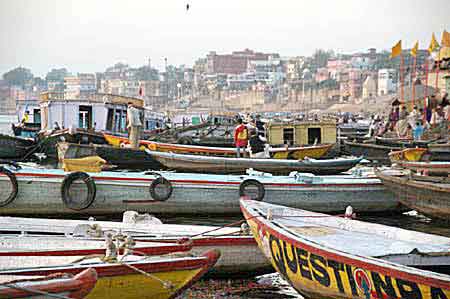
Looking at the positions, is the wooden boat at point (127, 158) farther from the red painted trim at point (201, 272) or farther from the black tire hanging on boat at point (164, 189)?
the red painted trim at point (201, 272)

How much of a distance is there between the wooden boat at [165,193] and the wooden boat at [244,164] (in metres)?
4.42

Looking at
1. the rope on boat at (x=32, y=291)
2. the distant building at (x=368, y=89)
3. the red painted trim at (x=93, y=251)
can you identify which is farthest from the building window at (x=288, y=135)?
the distant building at (x=368, y=89)

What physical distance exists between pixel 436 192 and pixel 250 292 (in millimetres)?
5347

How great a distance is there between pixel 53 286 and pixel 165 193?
26.2ft

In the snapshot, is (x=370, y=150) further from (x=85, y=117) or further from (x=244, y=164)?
(x=85, y=117)

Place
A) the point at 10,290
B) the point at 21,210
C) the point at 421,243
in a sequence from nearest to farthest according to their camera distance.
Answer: the point at 10,290, the point at 421,243, the point at 21,210

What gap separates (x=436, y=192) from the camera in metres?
13.0

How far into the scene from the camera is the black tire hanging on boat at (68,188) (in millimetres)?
14055

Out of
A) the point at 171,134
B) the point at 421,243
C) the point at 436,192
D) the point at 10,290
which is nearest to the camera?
the point at 10,290

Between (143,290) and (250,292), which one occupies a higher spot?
(143,290)

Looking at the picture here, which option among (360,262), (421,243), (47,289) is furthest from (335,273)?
(47,289)

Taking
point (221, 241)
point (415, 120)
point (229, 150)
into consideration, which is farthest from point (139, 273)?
point (415, 120)

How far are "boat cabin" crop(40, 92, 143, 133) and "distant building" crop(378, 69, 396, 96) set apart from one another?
132158mm

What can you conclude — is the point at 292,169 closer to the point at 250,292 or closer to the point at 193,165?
the point at 193,165
